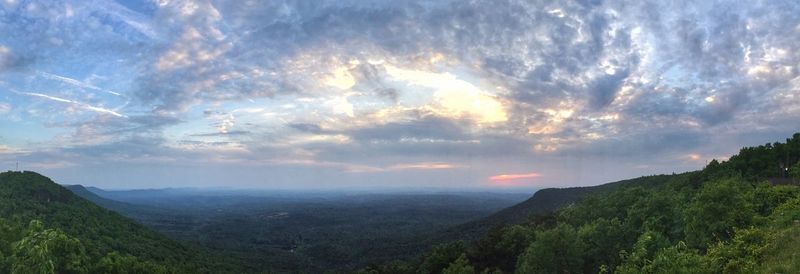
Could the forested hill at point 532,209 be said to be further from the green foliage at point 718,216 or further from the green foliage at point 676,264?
the green foliage at point 676,264

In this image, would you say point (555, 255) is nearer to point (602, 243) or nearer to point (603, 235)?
point (602, 243)

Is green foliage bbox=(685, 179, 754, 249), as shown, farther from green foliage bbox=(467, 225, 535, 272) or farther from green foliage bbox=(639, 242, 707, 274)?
green foliage bbox=(467, 225, 535, 272)

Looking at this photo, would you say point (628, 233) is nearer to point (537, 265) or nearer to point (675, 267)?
point (537, 265)

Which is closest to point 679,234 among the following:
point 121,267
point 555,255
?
point 555,255

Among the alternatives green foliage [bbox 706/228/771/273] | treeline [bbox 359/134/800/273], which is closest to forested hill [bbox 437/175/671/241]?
treeline [bbox 359/134/800/273]

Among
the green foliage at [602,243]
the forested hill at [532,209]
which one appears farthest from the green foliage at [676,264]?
the forested hill at [532,209]
